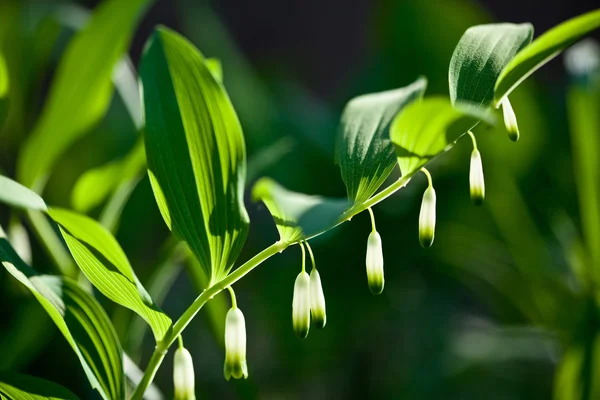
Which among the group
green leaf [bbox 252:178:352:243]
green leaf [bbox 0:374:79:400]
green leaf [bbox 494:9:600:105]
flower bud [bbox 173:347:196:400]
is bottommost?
green leaf [bbox 0:374:79:400]

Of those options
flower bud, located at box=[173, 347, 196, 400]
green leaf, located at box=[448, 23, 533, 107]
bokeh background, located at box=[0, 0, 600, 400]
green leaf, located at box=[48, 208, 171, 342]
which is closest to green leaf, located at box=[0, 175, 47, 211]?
green leaf, located at box=[48, 208, 171, 342]

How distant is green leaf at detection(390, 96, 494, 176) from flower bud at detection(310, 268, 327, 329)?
89 millimetres

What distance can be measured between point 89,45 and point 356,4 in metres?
1.40

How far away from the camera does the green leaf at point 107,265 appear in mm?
347

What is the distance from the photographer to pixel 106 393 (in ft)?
1.32

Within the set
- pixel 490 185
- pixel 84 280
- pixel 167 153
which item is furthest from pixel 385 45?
pixel 167 153

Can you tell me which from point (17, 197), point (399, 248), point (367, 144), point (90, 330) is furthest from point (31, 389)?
point (399, 248)

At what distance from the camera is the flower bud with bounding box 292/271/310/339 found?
35 centimetres

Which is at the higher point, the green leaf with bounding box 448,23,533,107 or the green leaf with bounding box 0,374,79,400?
the green leaf with bounding box 448,23,533,107

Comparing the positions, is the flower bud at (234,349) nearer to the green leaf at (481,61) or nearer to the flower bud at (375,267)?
the flower bud at (375,267)

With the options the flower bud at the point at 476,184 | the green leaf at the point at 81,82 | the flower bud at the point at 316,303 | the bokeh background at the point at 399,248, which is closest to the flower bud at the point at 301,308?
the flower bud at the point at 316,303

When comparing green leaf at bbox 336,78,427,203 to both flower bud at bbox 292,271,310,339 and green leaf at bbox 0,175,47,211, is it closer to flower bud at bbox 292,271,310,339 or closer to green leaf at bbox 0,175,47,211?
flower bud at bbox 292,271,310,339

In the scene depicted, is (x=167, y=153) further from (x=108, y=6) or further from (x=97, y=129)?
(x=97, y=129)

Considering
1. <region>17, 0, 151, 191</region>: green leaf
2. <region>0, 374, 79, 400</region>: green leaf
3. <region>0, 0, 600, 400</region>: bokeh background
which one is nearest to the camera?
<region>0, 374, 79, 400</region>: green leaf
